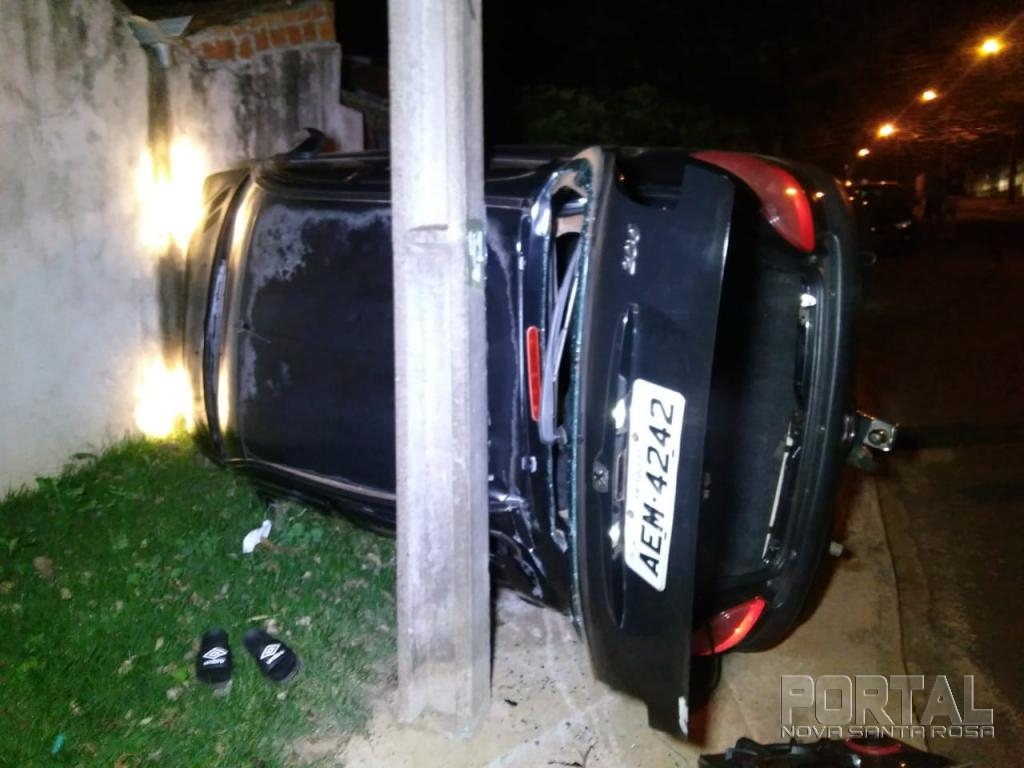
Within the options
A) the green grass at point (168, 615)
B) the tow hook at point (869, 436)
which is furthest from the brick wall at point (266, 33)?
the tow hook at point (869, 436)

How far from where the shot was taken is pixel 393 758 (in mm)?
3166

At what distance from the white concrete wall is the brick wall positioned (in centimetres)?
16

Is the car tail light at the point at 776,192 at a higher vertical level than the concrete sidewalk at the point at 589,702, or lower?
higher

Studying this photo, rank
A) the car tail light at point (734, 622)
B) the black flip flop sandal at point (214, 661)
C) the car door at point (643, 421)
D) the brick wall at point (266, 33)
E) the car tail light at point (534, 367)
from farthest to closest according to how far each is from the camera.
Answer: the brick wall at point (266, 33) → the black flip flop sandal at point (214, 661) → the car tail light at point (734, 622) → the car tail light at point (534, 367) → the car door at point (643, 421)

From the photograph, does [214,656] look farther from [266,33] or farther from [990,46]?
[990,46]

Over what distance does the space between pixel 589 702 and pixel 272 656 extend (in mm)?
1188

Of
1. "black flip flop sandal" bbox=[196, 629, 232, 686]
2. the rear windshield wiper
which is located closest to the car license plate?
the rear windshield wiper

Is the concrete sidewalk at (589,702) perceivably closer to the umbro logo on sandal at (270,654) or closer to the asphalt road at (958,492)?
the asphalt road at (958,492)

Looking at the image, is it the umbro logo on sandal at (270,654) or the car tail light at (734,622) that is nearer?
the car tail light at (734,622)

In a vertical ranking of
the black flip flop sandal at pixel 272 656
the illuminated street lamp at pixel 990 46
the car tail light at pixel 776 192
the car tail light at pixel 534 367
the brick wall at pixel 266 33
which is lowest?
the black flip flop sandal at pixel 272 656

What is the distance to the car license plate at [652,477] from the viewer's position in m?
2.28

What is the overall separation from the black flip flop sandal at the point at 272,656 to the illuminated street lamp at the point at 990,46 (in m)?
15.9

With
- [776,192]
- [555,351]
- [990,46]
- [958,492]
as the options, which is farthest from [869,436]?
[990,46]

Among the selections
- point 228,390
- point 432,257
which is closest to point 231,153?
point 228,390
